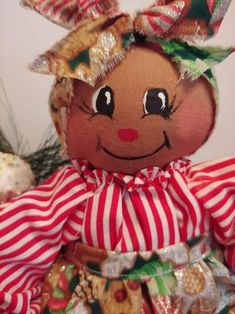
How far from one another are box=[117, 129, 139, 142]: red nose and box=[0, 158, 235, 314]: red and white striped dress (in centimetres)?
5

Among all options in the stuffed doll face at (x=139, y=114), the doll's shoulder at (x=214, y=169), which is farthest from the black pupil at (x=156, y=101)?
the doll's shoulder at (x=214, y=169)

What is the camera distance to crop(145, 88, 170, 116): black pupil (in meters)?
0.51

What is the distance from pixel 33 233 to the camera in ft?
1.81

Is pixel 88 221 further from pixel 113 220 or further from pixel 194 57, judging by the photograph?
pixel 194 57

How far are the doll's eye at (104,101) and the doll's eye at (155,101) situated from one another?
1.4 inches

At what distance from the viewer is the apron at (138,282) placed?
0.54 meters

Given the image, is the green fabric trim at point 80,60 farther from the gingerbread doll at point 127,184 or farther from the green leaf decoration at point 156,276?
the green leaf decoration at point 156,276

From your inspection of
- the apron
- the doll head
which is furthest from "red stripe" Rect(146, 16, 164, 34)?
the apron

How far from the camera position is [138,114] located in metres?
0.51

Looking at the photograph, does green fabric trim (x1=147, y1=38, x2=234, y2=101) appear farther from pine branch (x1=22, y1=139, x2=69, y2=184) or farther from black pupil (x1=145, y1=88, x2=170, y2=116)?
pine branch (x1=22, y1=139, x2=69, y2=184)

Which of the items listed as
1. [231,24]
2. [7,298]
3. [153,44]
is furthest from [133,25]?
[231,24]

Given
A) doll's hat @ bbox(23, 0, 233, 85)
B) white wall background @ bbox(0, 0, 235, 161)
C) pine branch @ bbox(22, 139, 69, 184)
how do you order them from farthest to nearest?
1. white wall background @ bbox(0, 0, 235, 161)
2. pine branch @ bbox(22, 139, 69, 184)
3. doll's hat @ bbox(23, 0, 233, 85)

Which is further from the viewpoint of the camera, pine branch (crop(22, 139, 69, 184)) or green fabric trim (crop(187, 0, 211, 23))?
pine branch (crop(22, 139, 69, 184))

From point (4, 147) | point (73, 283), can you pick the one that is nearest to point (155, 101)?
point (73, 283)
